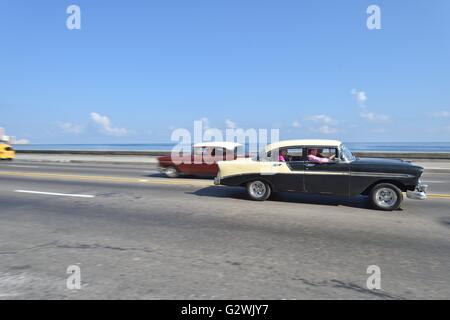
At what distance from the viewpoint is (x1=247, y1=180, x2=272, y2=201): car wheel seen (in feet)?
31.1

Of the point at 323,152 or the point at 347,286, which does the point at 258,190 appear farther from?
the point at 347,286

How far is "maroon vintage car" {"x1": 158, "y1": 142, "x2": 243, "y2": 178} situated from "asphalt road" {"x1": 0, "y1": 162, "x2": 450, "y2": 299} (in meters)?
4.54

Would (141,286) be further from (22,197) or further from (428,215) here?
(22,197)

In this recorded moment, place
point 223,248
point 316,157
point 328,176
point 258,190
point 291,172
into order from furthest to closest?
point 258,190 → point 291,172 → point 316,157 → point 328,176 → point 223,248

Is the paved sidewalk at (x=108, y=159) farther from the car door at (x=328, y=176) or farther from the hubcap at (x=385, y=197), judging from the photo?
the hubcap at (x=385, y=197)

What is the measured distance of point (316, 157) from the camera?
29.4 ft

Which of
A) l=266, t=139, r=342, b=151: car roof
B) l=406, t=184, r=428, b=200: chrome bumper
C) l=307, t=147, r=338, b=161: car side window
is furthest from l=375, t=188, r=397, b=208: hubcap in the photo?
l=266, t=139, r=342, b=151: car roof

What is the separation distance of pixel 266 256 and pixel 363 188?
4.55 meters

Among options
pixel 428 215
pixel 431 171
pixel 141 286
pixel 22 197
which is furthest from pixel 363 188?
pixel 431 171

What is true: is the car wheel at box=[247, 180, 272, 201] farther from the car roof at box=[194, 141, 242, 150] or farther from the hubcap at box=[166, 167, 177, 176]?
the hubcap at box=[166, 167, 177, 176]

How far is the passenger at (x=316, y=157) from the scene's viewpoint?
29.1 feet

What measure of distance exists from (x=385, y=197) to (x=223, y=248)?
16.1 ft

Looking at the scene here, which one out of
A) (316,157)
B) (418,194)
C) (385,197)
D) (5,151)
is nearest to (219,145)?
(316,157)
